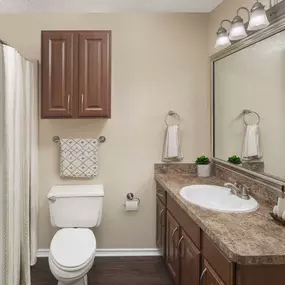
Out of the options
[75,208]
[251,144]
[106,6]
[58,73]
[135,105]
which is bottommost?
[75,208]

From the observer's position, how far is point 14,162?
6.88 ft

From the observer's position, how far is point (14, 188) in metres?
2.10

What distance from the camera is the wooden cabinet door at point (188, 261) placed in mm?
1873

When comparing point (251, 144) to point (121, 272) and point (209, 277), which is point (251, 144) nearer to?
point (209, 277)

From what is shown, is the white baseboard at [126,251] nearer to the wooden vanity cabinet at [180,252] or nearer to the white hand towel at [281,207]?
the wooden vanity cabinet at [180,252]

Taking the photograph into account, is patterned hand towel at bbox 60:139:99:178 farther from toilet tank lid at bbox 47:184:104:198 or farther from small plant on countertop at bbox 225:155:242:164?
small plant on countertop at bbox 225:155:242:164

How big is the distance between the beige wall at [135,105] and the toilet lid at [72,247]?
66 cm

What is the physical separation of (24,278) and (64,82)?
5.37ft

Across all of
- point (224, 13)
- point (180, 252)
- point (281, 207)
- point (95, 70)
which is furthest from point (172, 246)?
point (224, 13)

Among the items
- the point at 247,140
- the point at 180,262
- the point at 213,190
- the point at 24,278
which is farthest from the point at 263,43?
the point at 24,278

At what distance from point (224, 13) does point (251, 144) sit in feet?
4.10

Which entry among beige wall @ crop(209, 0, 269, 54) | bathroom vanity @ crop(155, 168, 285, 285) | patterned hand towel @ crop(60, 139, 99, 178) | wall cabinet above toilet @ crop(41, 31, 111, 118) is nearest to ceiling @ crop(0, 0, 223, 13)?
beige wall @ crop(209, 0, 269, 54)

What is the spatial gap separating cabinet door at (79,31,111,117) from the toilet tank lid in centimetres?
72

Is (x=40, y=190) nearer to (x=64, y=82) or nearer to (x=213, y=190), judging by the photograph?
(x=64, y=82)
